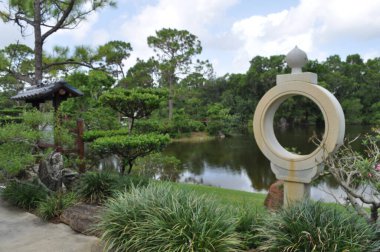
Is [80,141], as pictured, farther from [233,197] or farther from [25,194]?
[233,197]

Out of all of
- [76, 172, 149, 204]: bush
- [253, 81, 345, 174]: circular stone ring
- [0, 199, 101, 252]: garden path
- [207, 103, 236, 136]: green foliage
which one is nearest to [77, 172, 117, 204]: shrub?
[76, 172, 149, 204]: bush

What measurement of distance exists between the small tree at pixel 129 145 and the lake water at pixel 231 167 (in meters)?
3.75

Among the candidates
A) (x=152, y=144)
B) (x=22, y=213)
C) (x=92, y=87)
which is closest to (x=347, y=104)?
(x=92, y=87)

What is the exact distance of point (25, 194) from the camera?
16.6 feet

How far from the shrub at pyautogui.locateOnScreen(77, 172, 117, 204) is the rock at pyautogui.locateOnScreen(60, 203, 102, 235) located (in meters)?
0.18

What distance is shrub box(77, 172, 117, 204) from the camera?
14.9ft

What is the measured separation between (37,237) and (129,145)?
7.07 ft

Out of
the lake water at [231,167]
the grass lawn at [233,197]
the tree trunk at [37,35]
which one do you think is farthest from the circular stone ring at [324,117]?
the tree trunk at [37,35]

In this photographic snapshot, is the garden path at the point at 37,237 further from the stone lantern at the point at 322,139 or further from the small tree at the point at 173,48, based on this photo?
the small tree at the point at 173,48

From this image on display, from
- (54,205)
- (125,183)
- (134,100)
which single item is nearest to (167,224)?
(125,183)

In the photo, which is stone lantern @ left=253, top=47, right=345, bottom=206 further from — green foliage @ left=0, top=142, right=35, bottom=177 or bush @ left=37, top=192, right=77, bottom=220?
green foliage @ left=0, top=142, right=35, bottom=177

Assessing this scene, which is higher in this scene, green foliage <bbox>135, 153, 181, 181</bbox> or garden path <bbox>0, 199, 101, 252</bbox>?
green foliage <bbox>135, 153, 181, 181</bbox>

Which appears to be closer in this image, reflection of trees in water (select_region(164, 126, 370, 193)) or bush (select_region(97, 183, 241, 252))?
bush (select_region(97, 183, 241, 252))

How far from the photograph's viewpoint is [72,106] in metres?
11.8
